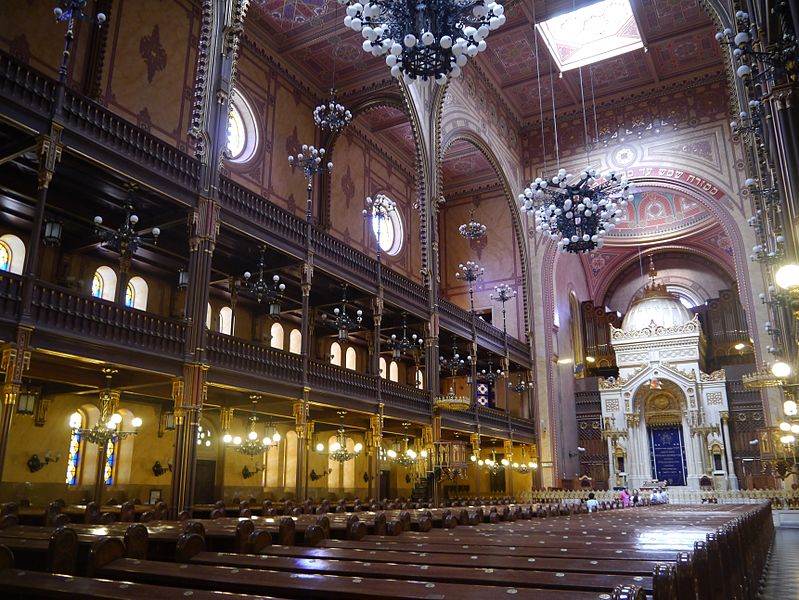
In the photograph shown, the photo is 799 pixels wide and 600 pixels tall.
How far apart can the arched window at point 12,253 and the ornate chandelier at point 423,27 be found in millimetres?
9564

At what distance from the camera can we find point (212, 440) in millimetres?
19344

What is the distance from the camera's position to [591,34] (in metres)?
25.8

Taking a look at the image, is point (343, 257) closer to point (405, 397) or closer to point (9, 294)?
point (405, 397)

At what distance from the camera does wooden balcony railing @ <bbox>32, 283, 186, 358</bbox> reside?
35.1 ft

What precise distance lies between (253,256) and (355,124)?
36.2 ft

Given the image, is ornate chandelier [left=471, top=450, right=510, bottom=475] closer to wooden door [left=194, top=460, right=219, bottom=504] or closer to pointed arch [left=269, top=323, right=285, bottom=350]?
pointed arch [left=269, top=323, right=285, bottom=350]

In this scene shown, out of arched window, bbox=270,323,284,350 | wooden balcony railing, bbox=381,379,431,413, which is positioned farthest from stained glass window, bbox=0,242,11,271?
wooden balcony railing, bbox=381,379,431,413

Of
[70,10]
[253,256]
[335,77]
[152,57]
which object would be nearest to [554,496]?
[253,256]

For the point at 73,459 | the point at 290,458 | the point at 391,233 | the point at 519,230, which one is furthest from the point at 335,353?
the point at 73,459

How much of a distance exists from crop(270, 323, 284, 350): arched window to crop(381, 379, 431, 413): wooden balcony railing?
14.9 ft

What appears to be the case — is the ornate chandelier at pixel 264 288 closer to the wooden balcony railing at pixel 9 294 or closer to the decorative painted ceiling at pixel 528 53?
the wooden balcony railing at pixel 9 294

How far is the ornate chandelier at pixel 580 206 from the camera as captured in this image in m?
15.2

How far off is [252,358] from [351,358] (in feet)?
37.9

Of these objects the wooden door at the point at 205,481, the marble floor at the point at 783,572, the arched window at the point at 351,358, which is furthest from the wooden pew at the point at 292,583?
the arched window at the point at 351,358
